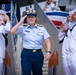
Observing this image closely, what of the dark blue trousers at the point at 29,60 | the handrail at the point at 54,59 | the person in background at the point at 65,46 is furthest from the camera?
the handrail at the point at 54,59

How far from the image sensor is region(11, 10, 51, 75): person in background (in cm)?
640

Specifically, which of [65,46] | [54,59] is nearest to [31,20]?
[65,46]

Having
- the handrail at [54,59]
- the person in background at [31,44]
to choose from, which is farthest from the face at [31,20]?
the handrail at [54,59]

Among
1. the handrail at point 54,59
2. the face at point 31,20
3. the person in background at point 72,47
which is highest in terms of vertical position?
the face at point 31,20

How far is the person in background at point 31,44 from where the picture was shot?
252 inches

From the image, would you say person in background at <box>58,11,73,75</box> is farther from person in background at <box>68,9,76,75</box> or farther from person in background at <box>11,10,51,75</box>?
person in background at <box>11,10,51,75</box>

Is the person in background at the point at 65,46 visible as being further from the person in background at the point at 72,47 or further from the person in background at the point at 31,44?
the person in background at the point at 31,44

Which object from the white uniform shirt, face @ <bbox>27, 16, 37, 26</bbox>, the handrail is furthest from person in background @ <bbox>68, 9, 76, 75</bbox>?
the white uniform shirt

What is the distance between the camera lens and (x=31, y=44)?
21.1 ft

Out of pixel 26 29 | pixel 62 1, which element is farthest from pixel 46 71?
pixel 62 1

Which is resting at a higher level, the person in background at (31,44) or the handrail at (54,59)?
the person in background at (31,44)

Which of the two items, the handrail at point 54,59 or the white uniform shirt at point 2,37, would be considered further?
the handrail at point 54,59

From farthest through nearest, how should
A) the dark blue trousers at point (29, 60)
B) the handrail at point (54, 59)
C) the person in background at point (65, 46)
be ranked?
the handrail at point (54, 59) < the person in background at point (65, 46) < the dark blue trousers at point (29, 60)

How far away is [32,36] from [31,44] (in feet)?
0.53
